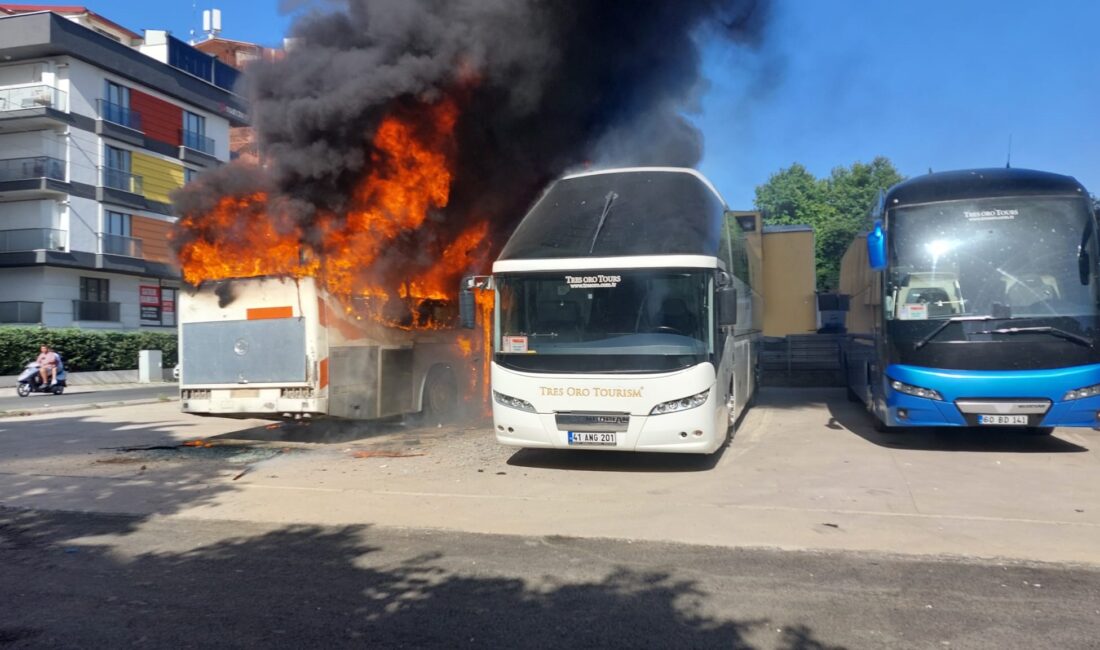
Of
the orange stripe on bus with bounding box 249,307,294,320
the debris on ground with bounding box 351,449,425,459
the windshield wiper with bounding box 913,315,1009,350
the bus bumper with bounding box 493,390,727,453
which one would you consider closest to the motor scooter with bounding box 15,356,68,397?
the orange stripe on bus with bounding box 249,307,294,320

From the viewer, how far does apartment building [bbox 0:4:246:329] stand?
101ft

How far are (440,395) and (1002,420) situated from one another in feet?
25.3

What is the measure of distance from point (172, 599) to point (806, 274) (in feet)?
52.9

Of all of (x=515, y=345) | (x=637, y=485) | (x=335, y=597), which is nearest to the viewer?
(x=335, y=597)

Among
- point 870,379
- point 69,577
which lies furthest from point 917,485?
point 69,577

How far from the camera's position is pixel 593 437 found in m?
8.36

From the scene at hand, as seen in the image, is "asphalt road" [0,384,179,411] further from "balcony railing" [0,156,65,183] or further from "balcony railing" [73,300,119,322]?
"balcony railing" [0,156,65,183]

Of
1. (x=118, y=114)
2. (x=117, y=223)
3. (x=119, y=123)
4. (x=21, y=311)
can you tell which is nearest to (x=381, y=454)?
(x=21, y=311)

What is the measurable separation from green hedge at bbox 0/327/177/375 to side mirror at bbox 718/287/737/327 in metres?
25.8

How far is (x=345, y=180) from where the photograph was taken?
37.7 ft

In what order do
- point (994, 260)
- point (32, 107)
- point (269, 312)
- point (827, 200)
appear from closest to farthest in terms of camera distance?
point (994, 260)
point (269, 312)
point (32, 107)
point (827, 200)

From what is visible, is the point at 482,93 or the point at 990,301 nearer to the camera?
the point at 990,301

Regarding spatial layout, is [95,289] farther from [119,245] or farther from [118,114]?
[118,114]

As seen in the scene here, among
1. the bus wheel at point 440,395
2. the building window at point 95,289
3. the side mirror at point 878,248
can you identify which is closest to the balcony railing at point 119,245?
the building window at point 95,289
